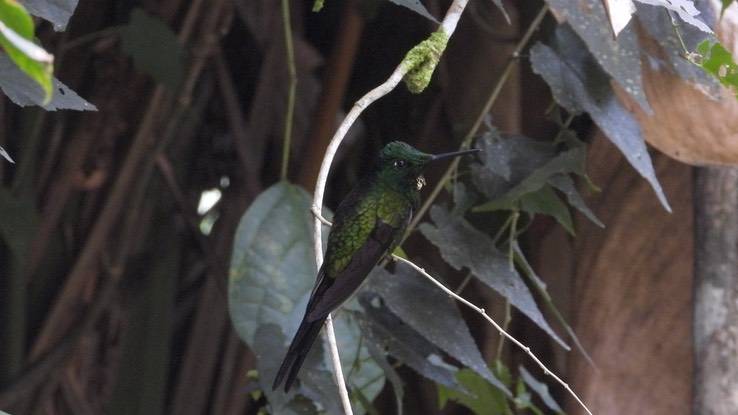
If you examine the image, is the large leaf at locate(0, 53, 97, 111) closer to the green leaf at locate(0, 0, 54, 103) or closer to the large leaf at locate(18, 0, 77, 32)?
the large leaf at locate(18, 0, 77, 32)

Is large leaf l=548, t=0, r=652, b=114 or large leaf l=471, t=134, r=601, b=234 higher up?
large leaf l=548, t=0, r=652, b=114

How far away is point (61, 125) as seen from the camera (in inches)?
76.7

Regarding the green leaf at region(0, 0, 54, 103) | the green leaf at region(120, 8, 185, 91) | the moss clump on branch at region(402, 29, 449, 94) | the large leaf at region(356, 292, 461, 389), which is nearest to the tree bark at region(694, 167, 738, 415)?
the large leaf at region(356, 292, 461, 389)

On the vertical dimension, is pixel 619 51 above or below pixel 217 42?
above

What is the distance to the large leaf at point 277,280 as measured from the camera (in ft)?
4.24

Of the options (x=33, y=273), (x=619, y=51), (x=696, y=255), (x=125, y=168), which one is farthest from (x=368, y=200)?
(x=33, y=273)

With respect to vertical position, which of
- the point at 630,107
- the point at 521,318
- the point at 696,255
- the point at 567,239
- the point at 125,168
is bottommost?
the point at 125,168

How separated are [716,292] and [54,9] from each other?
2.99 feet

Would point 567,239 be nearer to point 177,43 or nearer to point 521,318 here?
point 521,318

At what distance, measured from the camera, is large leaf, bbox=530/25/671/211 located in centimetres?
118

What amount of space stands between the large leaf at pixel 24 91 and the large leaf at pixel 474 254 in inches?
18.7

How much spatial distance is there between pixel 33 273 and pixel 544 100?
3.45 feet

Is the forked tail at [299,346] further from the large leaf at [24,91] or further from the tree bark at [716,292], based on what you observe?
the tree bark at [716,292]

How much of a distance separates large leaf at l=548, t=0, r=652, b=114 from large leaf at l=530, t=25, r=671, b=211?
0.09m
